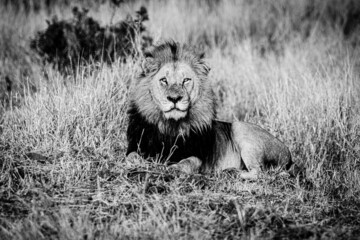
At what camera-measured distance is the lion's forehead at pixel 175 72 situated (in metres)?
4.67

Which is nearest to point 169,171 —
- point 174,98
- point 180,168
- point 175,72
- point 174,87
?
point 180,168

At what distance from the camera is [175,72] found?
15.4ft

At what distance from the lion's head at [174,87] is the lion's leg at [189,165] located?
30 cm

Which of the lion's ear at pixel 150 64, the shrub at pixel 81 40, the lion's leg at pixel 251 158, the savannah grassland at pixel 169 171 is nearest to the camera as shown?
the savannah grassland at pixel 169 171

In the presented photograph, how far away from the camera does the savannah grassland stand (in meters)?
3.39

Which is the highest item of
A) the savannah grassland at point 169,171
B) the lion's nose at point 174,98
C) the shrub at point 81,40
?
the shrub at point 81,40

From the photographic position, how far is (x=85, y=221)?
10.5ft

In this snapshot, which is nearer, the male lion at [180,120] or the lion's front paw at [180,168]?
the lion's front paw at [180,168]

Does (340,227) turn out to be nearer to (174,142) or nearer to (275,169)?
(275,169)

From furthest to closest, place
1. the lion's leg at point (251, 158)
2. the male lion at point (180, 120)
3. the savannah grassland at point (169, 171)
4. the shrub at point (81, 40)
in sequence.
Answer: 1. the shrub at point (81, 40)
2. the lion's leg at point (251, 158)
3. the male lion at point (180, 120)
4. the savannah grassland at point (169, 171)

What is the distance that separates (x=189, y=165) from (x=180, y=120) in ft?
1.58

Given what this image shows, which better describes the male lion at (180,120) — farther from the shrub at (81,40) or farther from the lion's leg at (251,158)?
the shrub at (81,40)

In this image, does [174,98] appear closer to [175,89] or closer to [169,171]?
[175,89]

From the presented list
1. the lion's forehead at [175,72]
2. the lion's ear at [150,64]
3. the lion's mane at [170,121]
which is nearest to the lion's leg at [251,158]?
the lion's mane at [170,121]
